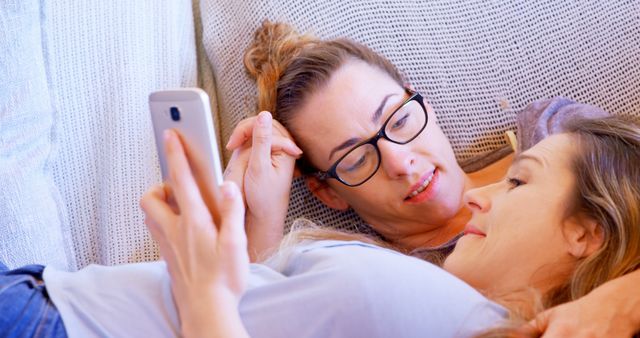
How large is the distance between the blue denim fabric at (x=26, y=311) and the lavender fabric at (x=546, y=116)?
3.04 feet

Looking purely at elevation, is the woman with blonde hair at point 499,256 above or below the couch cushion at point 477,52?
below

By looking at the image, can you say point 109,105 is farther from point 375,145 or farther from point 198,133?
point 198,133

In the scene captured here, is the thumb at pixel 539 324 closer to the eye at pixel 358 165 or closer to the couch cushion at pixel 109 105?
the eye at pixel 358 165

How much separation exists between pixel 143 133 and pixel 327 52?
0.43 metres

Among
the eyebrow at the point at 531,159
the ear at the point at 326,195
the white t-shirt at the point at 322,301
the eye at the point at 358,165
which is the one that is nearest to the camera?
the white t-shirt at the point at 322,301

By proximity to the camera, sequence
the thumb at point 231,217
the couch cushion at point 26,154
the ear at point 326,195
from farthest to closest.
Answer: the ear at point 326,195
the couch cushion at point 26,154
the thumb at point 231,217

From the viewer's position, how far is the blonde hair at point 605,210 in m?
1.08

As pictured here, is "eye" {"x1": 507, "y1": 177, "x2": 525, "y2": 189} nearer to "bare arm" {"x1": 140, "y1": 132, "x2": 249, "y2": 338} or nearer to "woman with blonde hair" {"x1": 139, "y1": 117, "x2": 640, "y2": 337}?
"woman with blonde hair" {"x1": 139, "y1": 117, "x2": 640, "y2": 337}

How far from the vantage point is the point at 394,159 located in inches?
55.1

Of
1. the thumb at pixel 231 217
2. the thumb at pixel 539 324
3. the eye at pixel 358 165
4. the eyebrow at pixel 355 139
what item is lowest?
the thumb at pixel 539 324

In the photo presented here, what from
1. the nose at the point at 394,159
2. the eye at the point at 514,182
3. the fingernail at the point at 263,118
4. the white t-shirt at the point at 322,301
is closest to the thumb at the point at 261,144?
the fingernail at the point at 263,118

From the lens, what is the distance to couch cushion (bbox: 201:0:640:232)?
1632 millimetres

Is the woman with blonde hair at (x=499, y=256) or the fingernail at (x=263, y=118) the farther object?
the fingernail at (x=263, y=118)

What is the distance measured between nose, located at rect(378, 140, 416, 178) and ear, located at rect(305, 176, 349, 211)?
0.18 meters
